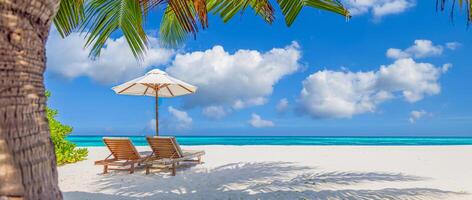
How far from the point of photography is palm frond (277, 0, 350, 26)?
5.04 m

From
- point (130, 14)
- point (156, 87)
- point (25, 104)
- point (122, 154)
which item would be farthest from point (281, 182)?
point (25, 104)

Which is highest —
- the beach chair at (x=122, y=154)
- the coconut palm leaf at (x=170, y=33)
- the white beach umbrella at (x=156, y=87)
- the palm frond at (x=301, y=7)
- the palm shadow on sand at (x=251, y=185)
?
the coconut palm leaf at (x=170, y=33)

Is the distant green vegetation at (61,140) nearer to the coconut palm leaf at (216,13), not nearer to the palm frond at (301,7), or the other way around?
the coconut palm leaf at (216,13)

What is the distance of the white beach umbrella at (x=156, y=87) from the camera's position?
869 centimetres

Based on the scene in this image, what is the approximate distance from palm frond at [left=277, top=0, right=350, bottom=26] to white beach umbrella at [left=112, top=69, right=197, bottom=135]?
3810 millimetres

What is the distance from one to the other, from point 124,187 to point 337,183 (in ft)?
10.1

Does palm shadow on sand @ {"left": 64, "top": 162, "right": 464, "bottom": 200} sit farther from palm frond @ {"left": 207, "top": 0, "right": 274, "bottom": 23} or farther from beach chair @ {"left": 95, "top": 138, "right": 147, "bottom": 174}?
palm frond @ {"left": 207, "top": 0, "right": 274, "bottom": 23}

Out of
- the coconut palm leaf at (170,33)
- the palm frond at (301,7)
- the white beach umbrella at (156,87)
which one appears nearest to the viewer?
the palm frond at (301,7)

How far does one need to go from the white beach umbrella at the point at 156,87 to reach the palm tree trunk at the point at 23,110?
6.79 meters

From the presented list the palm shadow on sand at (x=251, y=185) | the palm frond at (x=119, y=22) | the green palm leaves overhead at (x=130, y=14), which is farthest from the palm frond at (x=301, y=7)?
the palm shadow on sand at (x=251, y=185)

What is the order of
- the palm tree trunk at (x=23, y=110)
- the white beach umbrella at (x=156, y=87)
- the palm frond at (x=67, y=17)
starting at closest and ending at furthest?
the palm tree trunk at (x=23, y=110) → the palm frond at (x=67, y=17) → the white beach umbrella at (x=156, y=87)

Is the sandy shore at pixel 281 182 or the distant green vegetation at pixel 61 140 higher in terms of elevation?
the distant green vegetation at pixel 61 140

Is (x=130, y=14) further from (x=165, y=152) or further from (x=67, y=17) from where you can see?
(x=165, y=152)

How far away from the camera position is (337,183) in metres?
6.21
